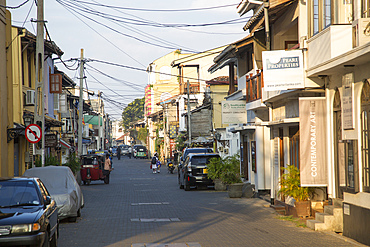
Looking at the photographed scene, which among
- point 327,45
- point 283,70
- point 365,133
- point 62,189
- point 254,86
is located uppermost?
point 327,45

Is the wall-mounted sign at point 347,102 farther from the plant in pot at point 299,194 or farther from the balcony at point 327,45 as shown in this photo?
the plant in pot at point 299,194

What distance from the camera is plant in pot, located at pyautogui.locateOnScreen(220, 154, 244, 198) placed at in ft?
74.2

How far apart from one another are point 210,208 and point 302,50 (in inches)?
278

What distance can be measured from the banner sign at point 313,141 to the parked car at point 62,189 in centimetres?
653

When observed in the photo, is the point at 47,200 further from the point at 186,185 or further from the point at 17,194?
the point at 186,185

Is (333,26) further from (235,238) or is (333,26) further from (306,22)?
(235,238)

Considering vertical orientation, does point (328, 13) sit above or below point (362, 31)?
above

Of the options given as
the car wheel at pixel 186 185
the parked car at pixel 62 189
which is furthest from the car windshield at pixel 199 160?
the parked car at pixel 62 189

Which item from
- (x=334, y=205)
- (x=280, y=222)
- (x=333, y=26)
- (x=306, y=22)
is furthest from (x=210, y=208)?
(x=333, y=26)

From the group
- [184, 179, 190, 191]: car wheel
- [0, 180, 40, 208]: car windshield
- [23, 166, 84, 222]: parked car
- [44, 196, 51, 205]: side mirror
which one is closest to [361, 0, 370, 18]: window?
[44, 196, 51, 205]: side mirror

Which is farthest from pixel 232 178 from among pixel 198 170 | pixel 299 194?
pixel 299 194

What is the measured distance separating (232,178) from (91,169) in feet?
43.4

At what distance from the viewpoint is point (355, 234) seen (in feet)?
36.8

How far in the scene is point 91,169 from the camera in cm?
3388
